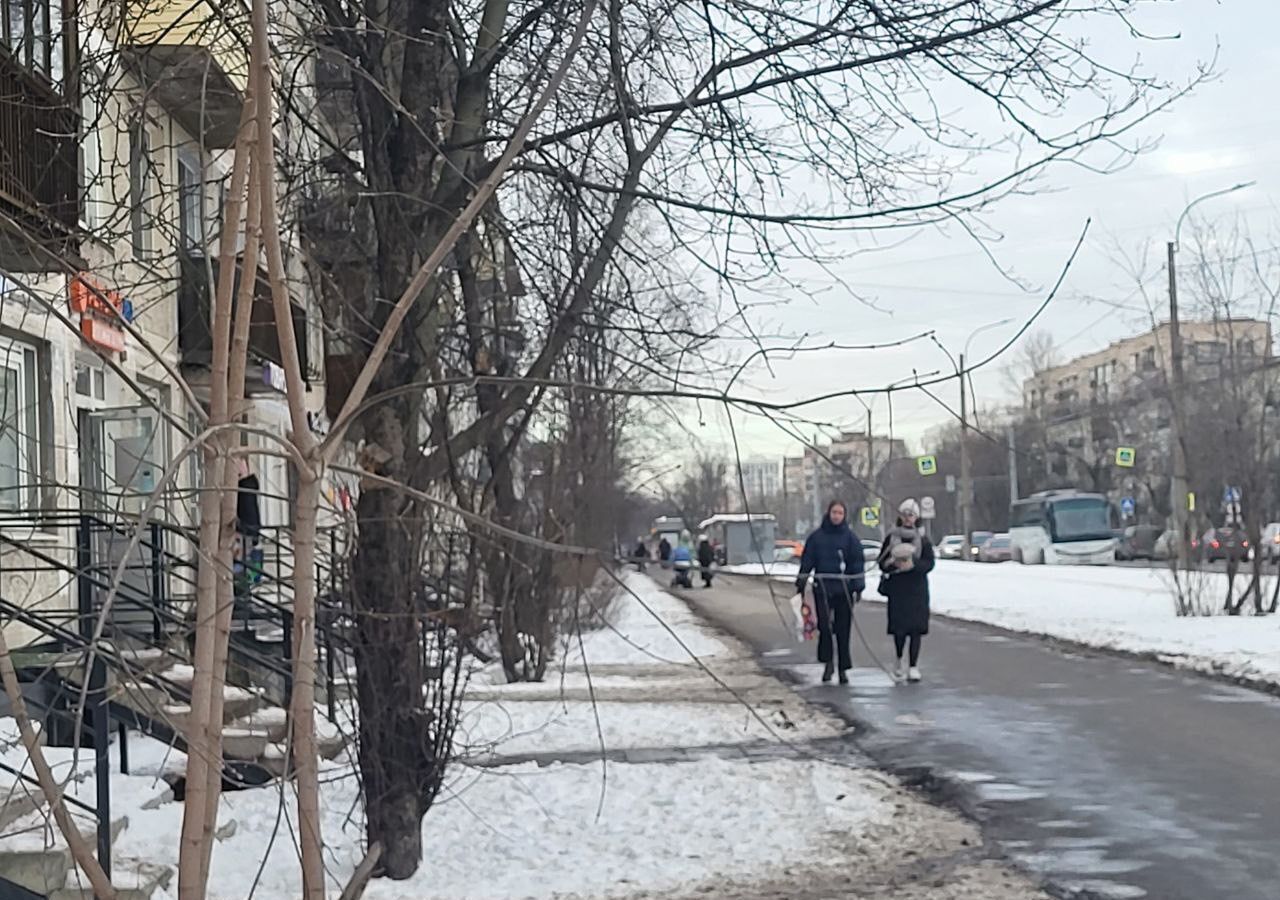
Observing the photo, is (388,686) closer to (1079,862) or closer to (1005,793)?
(1079,862)

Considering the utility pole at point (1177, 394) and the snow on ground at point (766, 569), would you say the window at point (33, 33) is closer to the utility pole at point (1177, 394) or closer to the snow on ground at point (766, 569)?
the snow on ground at point (766, 569)

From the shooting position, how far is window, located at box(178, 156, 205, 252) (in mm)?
5391

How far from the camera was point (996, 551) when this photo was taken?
76.8 metres

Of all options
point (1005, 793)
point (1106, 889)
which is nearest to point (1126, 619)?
point (1005, 793)

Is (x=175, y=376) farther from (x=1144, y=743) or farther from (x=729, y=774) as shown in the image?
(x=1144, y=743)

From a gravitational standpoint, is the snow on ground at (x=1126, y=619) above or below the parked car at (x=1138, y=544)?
below

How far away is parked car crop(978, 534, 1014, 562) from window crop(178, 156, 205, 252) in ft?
231

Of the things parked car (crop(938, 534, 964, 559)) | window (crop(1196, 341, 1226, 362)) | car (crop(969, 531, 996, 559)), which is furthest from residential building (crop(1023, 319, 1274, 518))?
parked car (crop(938, 534, 964, 559))

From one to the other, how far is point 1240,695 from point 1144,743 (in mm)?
3226

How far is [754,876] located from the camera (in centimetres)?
762

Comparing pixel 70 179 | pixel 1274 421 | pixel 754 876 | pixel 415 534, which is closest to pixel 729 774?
pixel 754 876

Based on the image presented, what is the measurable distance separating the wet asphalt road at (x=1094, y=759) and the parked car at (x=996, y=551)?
192 ft

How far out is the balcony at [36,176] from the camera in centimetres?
474

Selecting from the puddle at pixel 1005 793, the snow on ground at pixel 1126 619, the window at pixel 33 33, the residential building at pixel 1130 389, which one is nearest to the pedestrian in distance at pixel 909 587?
the residential building at pixel 1130 389
